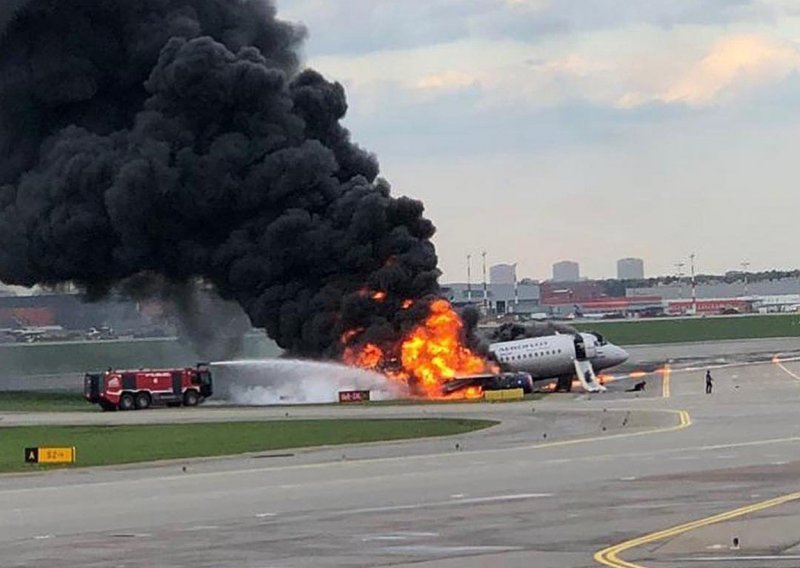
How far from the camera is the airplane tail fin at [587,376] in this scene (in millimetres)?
93062

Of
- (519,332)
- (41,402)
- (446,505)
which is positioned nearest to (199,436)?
(446,505)

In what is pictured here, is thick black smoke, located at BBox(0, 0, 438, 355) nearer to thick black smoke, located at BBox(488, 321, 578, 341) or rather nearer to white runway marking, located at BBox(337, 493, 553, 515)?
thick black smoke, located at BBox(488, 321, 578, 341)

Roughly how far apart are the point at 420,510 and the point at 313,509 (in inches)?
82.8

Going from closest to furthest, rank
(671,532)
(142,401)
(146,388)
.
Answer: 1. (671,532)
2. (142,401)
3. (146,388)

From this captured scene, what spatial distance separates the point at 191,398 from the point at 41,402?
11.2m

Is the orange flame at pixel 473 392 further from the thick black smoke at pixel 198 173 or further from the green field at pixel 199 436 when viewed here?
the green field at pixel 199 436

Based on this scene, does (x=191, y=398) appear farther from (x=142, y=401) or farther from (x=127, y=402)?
(x=127, y=402)

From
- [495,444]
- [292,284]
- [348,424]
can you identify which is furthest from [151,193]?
[495,444]

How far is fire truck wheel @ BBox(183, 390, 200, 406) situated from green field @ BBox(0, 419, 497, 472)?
2068cm

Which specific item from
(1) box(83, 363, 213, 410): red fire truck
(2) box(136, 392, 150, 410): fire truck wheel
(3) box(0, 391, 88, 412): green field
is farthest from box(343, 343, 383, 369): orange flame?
(3) box(0, 391, 88, 412): green field

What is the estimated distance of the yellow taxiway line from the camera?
20.0 m

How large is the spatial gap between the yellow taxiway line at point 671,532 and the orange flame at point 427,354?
6058 centimetres

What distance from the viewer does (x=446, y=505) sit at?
28.7m

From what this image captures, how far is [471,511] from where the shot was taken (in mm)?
27438
